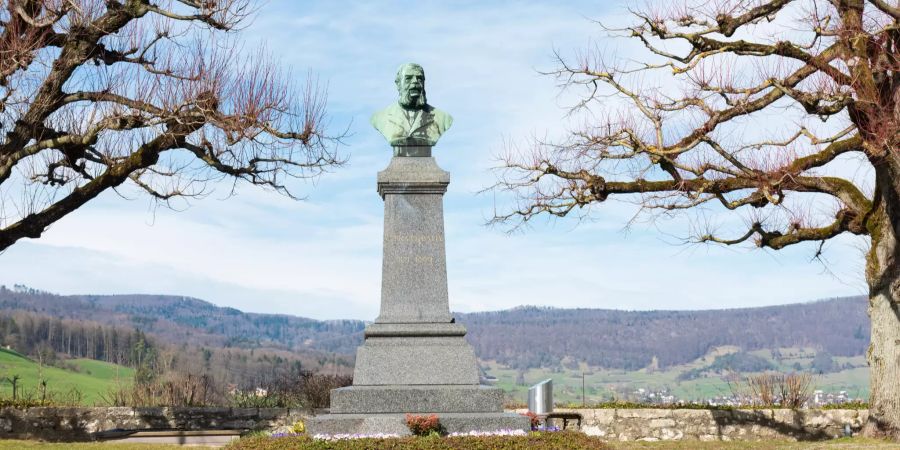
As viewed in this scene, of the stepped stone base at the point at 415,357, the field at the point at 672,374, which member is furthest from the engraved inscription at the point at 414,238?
the field at the point at 672,374

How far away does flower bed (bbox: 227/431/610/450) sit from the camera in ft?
39.7

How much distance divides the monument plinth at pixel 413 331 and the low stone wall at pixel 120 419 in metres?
6.50

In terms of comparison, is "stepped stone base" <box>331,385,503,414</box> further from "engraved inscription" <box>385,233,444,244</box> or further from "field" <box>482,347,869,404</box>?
"field" <box>482,347,869,404</box>

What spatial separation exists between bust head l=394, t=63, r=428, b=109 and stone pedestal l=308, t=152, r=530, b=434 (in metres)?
0.77

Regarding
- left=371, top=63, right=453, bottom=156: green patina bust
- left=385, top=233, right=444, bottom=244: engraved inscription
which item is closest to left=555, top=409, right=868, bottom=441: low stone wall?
left=385, top=233, right=444, bottom=244: engraved inscription

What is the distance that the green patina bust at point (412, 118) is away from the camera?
15.1 meters

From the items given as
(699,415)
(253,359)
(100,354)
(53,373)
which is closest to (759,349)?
(253,359)

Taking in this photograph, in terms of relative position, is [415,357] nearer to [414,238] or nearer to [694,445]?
[414,238]

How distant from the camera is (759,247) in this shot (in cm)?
2053

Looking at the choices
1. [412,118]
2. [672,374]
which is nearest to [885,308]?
[412,118]

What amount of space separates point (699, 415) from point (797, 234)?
14.5 feet

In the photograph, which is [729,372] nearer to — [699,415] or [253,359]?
[699,415]

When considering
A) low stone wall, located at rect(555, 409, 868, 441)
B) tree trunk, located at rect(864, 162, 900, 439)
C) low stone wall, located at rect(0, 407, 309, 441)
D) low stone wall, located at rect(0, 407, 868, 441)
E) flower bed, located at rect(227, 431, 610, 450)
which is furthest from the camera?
low stone wall, located at rect(555, 409, 868, 441)

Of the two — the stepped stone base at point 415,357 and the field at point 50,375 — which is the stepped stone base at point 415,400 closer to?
the stepped stone base at point 415,357
